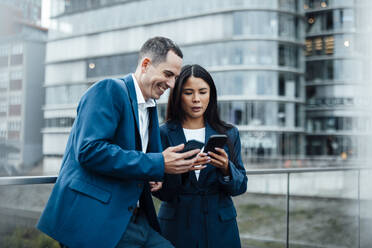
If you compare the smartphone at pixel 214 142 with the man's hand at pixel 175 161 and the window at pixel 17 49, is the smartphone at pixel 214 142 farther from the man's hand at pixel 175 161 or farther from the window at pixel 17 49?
the window at pixel 17 49

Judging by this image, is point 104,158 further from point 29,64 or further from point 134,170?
point 29,64

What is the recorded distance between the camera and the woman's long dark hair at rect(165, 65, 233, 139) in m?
2.73

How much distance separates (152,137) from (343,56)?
45.8 metres

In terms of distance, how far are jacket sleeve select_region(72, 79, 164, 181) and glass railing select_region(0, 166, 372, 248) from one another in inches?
29.4

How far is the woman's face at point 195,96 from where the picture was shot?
273cm

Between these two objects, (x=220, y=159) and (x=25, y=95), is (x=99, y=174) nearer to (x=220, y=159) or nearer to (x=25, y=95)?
(x=220, y=159)

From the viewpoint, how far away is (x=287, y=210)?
451 centimetres

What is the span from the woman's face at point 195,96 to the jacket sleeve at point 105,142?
0.84 meters

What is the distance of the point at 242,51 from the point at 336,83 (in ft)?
45.2

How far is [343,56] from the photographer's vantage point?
144 feet

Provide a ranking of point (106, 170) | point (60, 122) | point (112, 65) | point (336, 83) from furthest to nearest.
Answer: point (60, 122) → point (112, 65) → point (336, 83) → point (106, 170)

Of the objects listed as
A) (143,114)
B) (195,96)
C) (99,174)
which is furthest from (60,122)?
(99,174)

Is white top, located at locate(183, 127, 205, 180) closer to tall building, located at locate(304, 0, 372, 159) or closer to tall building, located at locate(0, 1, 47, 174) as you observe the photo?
tall building, located at locate(304, 0, 372, 159)

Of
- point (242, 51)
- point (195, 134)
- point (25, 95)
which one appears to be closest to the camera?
point (195, 134)
